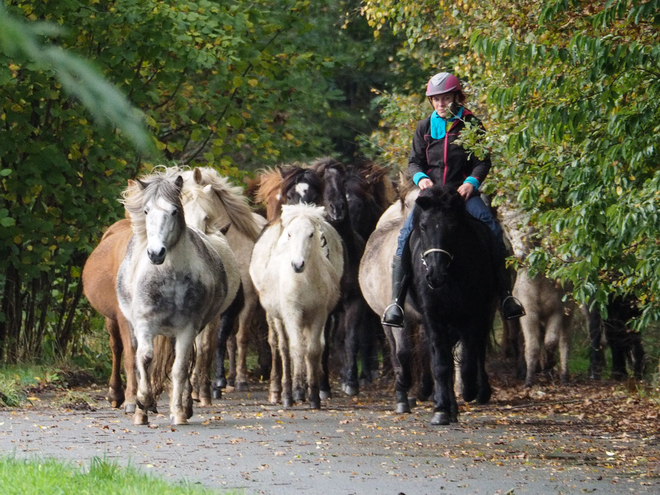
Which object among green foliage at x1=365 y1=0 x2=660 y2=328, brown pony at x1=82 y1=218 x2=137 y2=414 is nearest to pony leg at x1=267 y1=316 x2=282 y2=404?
brown pony at x1=82 y1=218 x2=137 y2=414

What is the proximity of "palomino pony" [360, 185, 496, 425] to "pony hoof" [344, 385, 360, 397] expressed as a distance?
3305 millimetres

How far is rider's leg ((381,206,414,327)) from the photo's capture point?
413 inches

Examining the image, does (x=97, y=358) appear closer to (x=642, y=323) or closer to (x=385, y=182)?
(x=385, y=182)

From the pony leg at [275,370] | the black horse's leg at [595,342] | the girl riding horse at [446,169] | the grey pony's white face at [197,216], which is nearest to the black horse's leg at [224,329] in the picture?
the pony leg at [275,370]

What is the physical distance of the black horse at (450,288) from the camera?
389 inches

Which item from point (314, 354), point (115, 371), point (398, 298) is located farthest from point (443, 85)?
point (115, 371)

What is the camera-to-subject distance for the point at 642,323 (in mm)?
8070

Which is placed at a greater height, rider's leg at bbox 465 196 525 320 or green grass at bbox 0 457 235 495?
rider's leg at bbox 465 196 525 320

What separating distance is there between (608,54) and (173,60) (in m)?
8.68

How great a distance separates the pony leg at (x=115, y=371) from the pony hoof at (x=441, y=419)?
344 cm

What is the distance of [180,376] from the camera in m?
9.67

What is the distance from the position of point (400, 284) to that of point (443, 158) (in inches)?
51.1

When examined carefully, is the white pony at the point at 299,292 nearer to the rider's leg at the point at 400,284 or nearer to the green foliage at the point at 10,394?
the rider's leg at the point at 400,284

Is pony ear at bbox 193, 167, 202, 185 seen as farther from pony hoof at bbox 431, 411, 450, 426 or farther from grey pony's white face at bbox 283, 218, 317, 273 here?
pony hoof at bbox 431, 411, 450, 426
